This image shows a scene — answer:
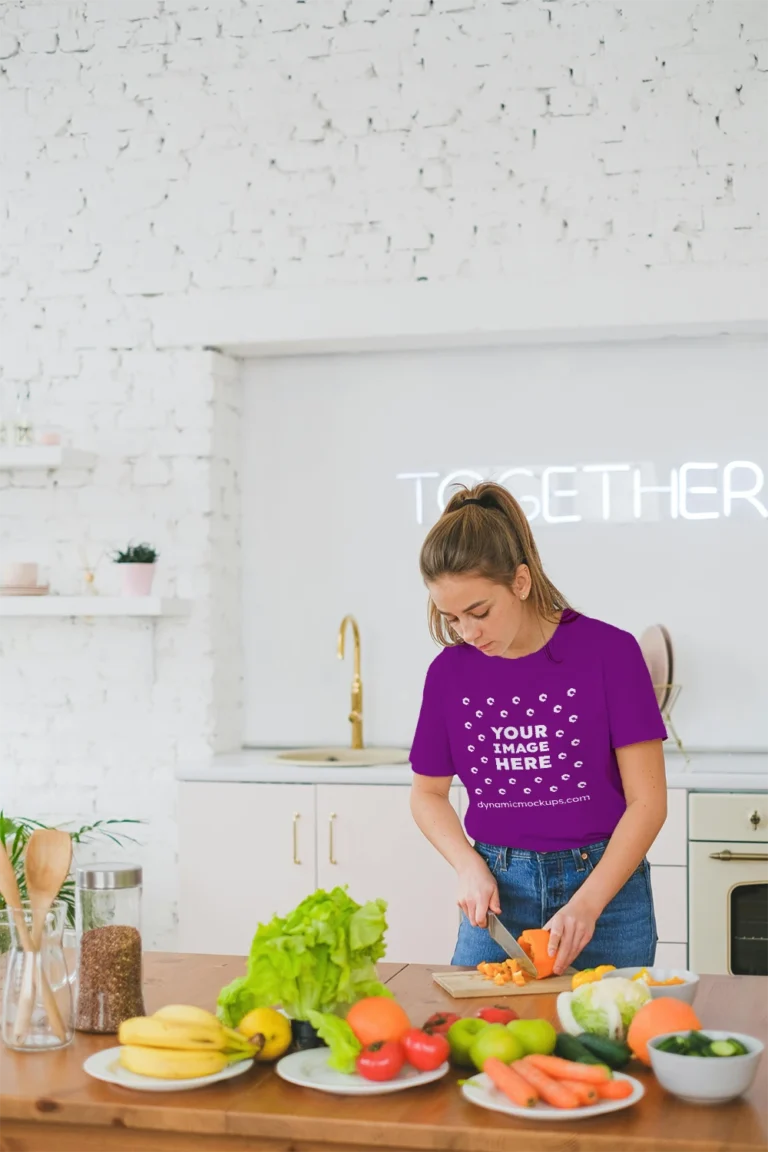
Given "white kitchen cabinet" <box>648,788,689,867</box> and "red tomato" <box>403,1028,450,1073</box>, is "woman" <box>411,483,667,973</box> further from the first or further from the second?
"white kitchen cabinet" <box>648,788,689,867</box>

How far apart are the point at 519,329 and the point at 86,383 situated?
146 cm

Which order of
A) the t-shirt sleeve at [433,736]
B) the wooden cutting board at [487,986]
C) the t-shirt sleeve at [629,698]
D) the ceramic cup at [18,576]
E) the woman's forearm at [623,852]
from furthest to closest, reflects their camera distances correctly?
the ceramic cup at [18,576] < the t-shirt sleeve at [433,736] < the t-shirt sleeve at [629,698] < the woman's forearm at [623,852] < the wooden cutting board at [487,986]

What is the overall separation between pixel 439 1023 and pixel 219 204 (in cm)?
330

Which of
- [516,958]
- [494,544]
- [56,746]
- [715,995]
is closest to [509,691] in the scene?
[494,544]

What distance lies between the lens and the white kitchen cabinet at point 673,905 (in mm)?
3781

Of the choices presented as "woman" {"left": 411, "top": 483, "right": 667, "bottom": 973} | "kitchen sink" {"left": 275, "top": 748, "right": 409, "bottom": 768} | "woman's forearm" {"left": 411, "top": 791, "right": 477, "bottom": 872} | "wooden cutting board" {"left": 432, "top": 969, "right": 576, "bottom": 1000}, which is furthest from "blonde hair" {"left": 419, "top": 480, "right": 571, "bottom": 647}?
"kitchen sink" {"left": 275, "top": 748, "right": 409, "bottom": 768}

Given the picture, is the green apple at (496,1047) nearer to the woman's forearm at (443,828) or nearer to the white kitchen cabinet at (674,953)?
the woman's forearm at (443,828)

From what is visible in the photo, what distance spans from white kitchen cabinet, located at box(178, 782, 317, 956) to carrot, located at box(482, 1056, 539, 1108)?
2436 millimetres

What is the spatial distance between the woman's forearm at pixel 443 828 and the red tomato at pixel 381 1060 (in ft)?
2.47

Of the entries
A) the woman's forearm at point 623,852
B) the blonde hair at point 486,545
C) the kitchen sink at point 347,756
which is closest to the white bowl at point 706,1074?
the woman's forearm at point 623,852

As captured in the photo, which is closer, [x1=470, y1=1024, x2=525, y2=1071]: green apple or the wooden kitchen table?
the wooden kitchen table

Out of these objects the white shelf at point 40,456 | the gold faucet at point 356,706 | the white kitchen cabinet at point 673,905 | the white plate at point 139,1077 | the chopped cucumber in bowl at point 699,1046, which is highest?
the white shelf at point 40,456

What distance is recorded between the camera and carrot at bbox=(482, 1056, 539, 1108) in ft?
5.08

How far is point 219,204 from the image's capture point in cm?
448
